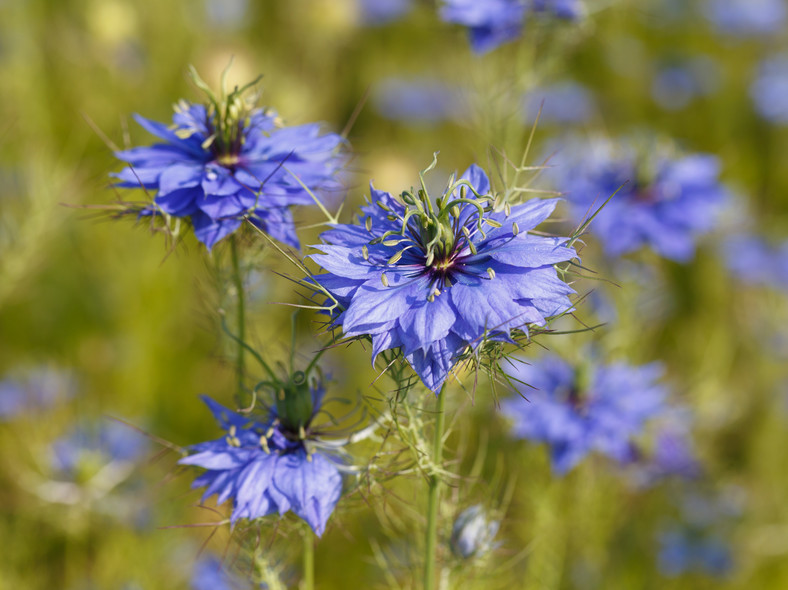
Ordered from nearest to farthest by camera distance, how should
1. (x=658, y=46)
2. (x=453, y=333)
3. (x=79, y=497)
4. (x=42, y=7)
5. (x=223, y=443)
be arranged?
(x=453, y=333)
(x=223, y=443)
(x=79, y=497)
(x=42, y=7)
(x=658, y=46)

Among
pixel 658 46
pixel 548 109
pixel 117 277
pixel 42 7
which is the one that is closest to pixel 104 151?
pixel 117 277

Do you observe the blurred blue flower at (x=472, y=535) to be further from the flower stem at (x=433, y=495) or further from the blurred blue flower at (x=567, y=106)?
the blurred blue flower at (x=567, y=106)

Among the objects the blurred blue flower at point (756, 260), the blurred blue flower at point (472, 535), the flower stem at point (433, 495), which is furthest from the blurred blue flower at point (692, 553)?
the flower stem at point (433, 495)

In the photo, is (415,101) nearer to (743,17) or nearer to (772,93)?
(772,93)

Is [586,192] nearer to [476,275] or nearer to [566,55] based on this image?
[566,55]

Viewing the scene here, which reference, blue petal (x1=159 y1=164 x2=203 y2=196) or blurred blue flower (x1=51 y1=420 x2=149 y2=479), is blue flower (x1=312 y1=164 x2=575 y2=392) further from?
blurred blue flower (x1=51 y1=420 x2=149 y2=479)

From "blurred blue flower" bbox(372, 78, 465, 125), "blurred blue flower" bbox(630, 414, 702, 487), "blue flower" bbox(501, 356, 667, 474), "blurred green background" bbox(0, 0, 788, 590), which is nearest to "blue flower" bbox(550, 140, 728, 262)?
"blurred green background" bbox(0, 0, 788, 590)
